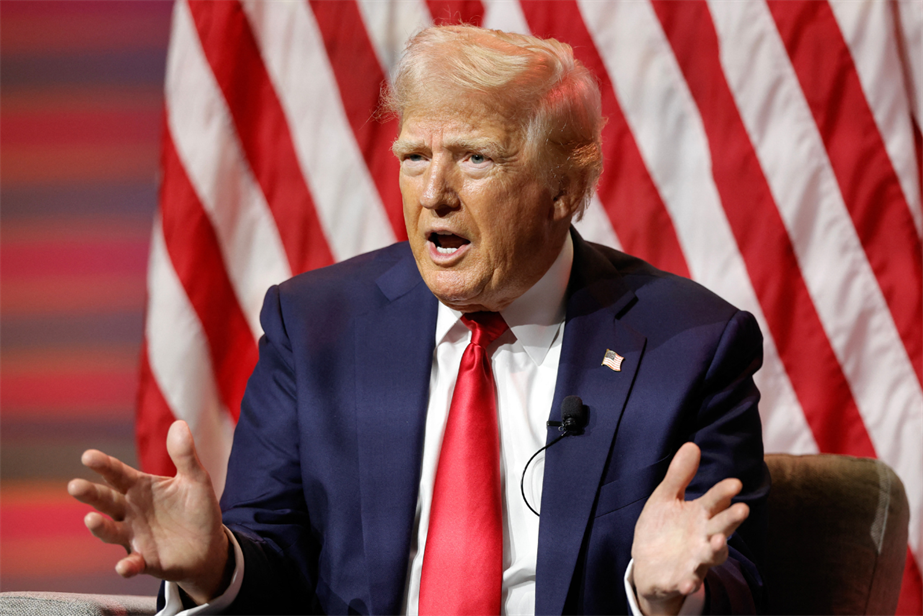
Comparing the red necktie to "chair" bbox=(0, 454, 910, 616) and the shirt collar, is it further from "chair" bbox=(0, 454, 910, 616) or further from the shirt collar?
"chair" bbox=(0, 454, 910, 616)

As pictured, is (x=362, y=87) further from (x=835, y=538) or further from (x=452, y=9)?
(x=835, y=538)

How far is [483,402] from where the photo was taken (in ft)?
5.83

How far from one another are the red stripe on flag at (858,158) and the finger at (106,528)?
2.10 m

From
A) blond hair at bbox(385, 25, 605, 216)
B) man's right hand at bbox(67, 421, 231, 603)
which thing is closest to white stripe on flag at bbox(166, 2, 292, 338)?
blond hair at bbox(385, 25, 605, 216)

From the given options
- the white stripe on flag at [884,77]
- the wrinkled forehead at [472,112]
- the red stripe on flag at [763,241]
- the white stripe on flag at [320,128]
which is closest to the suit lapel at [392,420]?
the wrinkled forehead at [472,112]

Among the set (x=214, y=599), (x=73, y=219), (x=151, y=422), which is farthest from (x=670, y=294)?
(x=73, y=219)

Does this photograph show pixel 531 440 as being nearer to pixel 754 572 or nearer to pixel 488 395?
pixel 488 395

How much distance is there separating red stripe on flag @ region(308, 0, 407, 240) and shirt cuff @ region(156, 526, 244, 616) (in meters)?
1.25

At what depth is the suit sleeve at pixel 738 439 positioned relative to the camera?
1.72 metres

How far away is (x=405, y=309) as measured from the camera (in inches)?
74.7

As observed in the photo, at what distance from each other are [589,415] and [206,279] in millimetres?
1350

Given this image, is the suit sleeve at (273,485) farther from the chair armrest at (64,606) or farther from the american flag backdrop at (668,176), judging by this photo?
the american flag backdrop at (668,176)

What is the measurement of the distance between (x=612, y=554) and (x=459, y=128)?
855 mm

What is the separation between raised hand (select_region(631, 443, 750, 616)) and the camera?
1313 millimetres
